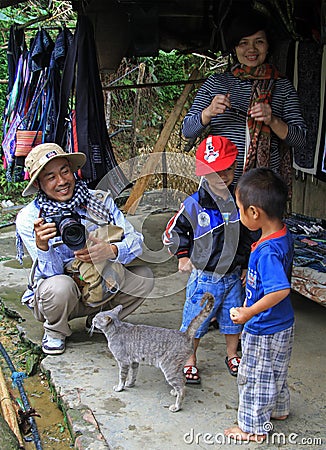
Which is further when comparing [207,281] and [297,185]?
[297,185]

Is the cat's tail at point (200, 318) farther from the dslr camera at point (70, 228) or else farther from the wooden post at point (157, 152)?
the wooden post at point (157, 152)

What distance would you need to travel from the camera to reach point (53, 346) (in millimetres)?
3479

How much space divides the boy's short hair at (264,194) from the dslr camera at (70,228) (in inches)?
43.7

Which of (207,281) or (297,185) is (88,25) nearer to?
(207,281)

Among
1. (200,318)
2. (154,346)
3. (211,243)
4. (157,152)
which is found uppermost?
(157,152)

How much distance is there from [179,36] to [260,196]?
367 cm

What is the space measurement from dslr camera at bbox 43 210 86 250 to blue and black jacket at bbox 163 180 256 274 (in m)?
0.54

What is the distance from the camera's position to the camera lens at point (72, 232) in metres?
3.18

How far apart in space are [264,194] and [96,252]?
51.8 inches

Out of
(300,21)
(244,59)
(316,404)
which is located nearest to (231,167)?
(244,59)

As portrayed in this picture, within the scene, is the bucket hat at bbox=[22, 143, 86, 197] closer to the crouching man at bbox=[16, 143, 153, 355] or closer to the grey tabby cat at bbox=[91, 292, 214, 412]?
the crouching man at bbox=[16, 143, 153, 355]

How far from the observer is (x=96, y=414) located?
2807 mm

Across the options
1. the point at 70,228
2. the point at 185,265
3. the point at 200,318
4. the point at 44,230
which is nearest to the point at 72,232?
the point at 70,228

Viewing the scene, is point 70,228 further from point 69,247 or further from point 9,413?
point 9,413
